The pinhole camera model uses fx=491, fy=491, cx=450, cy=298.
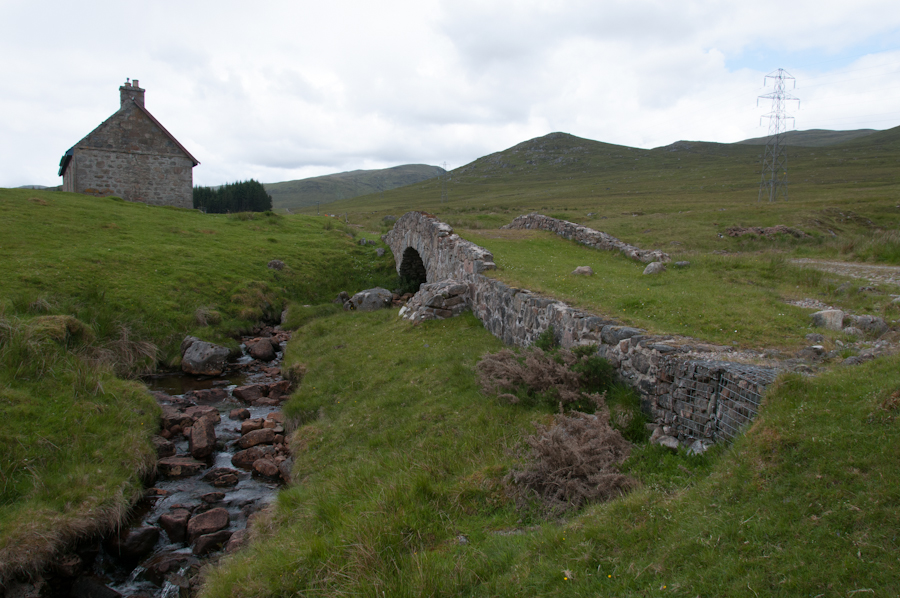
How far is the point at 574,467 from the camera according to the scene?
5617 mm

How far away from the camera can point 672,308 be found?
923 cm

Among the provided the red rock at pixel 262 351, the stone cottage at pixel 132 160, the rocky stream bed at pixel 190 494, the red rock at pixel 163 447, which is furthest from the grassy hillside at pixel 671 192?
the stone cottage at pixel 132 160

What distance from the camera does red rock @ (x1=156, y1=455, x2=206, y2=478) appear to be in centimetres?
965

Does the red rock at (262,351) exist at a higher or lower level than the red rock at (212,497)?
higher

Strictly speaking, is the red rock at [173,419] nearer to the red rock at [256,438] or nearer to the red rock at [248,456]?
the red rock at [256,438]

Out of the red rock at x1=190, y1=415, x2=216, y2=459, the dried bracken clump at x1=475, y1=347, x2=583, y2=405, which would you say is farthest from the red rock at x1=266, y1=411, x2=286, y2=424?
the dried bracken clump at x1=475, y1=347, x2=583, y2=405

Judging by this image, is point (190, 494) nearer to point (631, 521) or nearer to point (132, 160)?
point (631, 521)

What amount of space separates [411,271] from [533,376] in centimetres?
1610

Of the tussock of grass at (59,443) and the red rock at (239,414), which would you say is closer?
the tussock of grass at (59,443)

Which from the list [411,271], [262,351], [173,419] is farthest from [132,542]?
[411,271]

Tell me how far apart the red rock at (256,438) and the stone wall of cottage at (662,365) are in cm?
586

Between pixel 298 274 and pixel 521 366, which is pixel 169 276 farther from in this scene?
pixel 521 366

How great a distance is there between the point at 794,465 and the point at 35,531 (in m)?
9.53

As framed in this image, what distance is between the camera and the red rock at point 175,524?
26.1 feet
